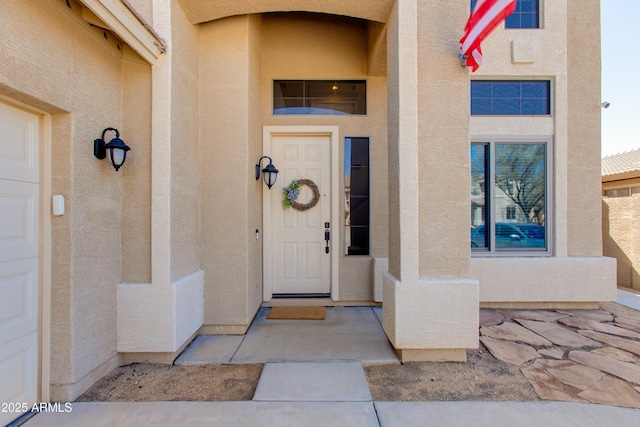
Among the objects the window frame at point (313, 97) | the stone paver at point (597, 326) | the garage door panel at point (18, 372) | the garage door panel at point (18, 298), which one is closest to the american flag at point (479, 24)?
the window frame at point (313, 97)

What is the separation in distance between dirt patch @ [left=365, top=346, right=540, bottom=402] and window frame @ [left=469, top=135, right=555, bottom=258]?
2000mm

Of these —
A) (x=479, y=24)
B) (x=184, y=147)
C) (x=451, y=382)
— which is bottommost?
(x=451, y=382)

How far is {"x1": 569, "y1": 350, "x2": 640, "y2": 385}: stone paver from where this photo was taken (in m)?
2.55

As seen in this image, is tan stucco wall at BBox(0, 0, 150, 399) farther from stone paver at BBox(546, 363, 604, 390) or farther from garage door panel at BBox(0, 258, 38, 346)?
stone paver at BBox(546, 363, 604, 390)

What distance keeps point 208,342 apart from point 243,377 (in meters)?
0.85

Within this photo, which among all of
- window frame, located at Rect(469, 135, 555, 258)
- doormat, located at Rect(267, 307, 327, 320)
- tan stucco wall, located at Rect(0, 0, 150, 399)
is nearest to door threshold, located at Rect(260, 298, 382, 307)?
doormat, located at Rect(267, 307, 327, 320)

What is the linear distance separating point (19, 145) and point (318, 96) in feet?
11.3

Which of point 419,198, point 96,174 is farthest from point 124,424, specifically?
point 419,198

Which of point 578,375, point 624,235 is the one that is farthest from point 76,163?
point 624,235

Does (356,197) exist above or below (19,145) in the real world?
below

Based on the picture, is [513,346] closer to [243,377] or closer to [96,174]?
[243,377]

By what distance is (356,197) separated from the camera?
14.3 ft

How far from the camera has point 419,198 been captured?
2752mm

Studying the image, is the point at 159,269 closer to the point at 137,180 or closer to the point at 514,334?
the point at 137,180
